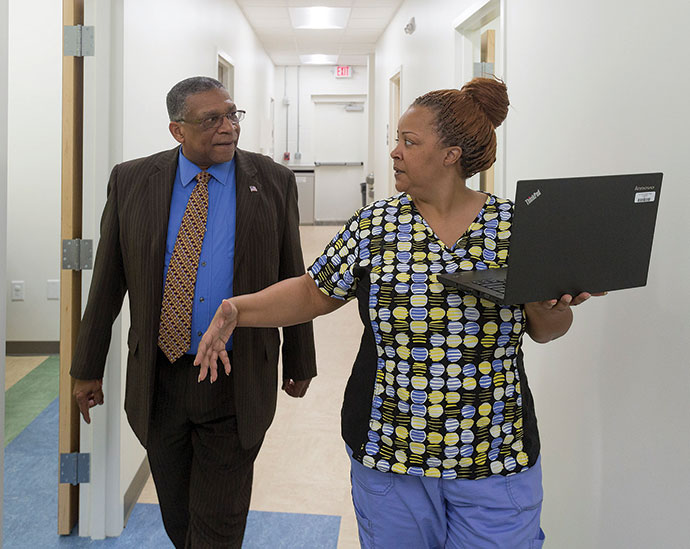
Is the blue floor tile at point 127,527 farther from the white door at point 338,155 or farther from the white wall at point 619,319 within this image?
the white door at point 338,155

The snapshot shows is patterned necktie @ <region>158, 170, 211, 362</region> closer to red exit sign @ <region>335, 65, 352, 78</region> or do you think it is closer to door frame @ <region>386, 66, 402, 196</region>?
door frame @ <region>386, 66, 402, 196</region>

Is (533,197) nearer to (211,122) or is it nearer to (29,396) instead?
(211,122)

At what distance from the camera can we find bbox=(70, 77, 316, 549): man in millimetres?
1844

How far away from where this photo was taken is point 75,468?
2.56m

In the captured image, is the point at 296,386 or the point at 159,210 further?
the point at 296,386

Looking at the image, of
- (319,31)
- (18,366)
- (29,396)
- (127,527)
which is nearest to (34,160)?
(18,366)

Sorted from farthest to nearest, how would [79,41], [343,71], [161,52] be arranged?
[343,71] < [161,52] < [79,41]

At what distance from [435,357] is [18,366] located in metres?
4.38

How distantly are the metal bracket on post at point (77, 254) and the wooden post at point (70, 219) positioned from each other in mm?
21

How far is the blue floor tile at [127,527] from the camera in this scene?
2539mm

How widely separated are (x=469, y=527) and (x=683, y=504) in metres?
0.53

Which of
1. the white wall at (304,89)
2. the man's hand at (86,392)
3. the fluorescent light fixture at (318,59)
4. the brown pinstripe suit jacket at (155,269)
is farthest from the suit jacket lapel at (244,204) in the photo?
the white wall at (304,89)

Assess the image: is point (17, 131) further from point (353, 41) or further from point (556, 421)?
point (353, 41)

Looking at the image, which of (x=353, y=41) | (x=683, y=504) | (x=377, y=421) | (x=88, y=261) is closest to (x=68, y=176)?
(x=88, y=261)
